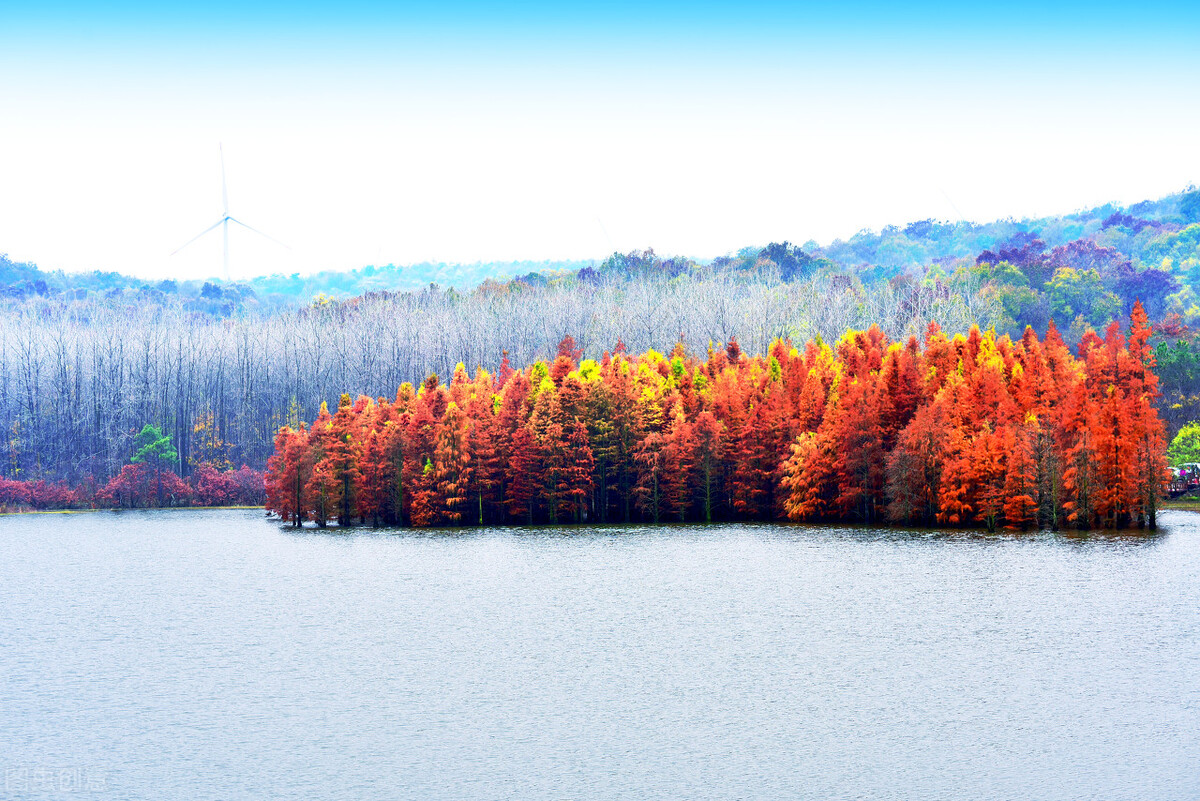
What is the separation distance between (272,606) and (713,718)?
25951mm

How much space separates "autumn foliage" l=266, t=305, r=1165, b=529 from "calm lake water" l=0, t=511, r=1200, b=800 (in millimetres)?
21062

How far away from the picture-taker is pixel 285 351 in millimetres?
141750

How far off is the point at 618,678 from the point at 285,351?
382 feet

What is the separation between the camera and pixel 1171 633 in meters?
38.0

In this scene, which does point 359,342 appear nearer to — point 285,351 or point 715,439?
point 285,351

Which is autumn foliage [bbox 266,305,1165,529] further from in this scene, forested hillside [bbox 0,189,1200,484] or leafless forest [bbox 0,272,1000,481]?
leafless forest [bbox 0,272,1000,481]

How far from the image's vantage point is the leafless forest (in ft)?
433

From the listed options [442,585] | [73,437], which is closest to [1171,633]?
[442,585]

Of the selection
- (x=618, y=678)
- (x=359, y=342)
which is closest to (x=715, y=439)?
(x=618, y=678)

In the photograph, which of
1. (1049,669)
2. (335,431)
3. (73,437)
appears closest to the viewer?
(1049,669)

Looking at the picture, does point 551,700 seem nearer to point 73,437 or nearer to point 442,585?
point 442,585

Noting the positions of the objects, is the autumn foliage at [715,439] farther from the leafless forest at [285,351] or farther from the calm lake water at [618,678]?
the leafless forest at [285,351]

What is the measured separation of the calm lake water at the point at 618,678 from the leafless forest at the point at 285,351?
74.5 meters

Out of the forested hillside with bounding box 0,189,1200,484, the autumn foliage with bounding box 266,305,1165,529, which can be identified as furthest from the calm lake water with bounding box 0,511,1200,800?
the forested hillside with bounding box 0,189,1200,484
